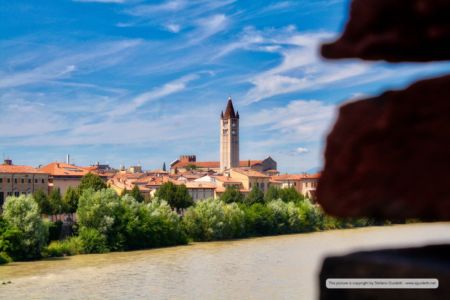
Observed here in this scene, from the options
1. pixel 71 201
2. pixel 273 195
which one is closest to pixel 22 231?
pixel 71 201

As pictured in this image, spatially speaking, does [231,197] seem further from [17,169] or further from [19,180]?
[17,169]

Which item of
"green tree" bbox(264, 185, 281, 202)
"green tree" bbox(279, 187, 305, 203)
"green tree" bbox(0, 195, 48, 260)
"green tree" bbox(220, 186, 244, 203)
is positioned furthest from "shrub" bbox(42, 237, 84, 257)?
"green tree" bbox(279, 187, 305, 203)

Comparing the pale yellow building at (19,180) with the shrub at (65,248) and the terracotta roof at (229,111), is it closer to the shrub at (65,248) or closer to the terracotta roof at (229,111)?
the shrub at (65,248)

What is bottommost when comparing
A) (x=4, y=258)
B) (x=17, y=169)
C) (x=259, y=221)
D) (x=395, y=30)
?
(x=4, y=258)

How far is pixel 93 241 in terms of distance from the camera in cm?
2692

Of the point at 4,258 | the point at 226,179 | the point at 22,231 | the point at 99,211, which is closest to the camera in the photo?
the point at 4,258

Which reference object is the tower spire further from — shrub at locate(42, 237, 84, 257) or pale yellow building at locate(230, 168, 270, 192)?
shrub at locate(42, 237, 84, 257)

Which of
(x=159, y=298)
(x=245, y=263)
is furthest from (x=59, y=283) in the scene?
(x=245, y=263)

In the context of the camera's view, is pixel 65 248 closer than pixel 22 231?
No

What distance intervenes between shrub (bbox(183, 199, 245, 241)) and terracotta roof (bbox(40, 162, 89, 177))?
18.8 meters

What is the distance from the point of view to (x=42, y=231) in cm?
2564

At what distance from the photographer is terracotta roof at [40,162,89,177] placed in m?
48.2

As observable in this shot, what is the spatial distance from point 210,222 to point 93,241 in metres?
6.92

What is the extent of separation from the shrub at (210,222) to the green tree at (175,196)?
A: 16.2 ft
